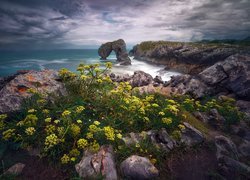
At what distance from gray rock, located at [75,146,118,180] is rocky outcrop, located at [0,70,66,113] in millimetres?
4057

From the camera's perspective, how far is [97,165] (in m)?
5.09

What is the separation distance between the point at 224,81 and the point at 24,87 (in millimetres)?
17553

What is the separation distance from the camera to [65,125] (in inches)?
227

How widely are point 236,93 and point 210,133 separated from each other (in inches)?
403

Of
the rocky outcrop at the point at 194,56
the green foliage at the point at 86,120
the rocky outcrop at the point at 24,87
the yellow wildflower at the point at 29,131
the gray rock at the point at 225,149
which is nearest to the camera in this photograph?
the yellow wildflower at the point at 29,131

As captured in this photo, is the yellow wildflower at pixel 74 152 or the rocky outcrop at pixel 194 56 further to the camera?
the rocky outcrop at pixel 194 56

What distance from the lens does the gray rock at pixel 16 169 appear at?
489 cm

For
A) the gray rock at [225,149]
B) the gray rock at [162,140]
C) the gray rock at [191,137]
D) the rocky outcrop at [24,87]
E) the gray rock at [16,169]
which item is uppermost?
the rocky outcrop at [24,87]

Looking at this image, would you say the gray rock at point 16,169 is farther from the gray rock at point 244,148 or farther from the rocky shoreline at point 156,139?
the gray rock at point 244,148

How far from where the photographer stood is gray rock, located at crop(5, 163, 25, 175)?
489 cm

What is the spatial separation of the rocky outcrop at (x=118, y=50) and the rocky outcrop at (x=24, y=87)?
52.8 meters

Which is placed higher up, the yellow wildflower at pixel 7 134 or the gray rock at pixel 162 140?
the yellow wildflower at pixel 7 134

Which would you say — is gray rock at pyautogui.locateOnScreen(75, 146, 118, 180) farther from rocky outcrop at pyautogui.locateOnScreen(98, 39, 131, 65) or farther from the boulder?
rocky outcrop at pyautogui.locateOnScreen(98, 39, 131, 65)

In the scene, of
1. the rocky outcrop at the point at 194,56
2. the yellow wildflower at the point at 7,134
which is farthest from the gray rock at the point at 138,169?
the rocky outcrop at the point at 194,56
